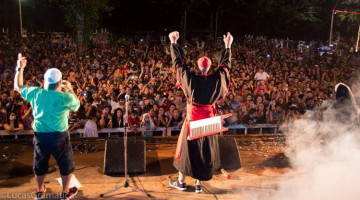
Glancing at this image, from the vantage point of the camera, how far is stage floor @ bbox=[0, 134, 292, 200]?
4602mm

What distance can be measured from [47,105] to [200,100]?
6.13ft

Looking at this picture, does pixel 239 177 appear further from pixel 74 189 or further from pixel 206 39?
pixel 206 39

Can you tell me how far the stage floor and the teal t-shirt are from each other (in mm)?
1202

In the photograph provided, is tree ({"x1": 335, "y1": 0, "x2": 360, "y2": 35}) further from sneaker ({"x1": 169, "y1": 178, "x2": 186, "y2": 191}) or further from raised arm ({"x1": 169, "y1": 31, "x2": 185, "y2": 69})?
sneaker ({"x1": 169, "y1": 178, "x2": 186, "y2": 191})

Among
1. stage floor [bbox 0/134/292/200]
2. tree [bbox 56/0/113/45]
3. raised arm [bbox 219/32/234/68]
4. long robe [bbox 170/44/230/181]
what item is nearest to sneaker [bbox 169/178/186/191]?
stage floor [bbox 0/134/292/200]

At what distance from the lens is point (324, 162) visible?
5.66 m

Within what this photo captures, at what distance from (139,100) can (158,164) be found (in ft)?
10.3

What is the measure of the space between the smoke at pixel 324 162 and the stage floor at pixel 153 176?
0.24 metres

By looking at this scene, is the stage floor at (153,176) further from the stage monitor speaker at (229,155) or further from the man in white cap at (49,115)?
the man in white cap at (49,115)

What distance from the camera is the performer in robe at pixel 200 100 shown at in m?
4.33

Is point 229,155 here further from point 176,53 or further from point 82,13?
point 82,13

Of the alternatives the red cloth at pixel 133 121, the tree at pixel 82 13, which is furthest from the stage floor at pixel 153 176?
the tree at pixel 82 13

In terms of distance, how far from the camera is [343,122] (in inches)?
252

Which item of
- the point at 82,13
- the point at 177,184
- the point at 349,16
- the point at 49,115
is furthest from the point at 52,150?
the point at 349,16
